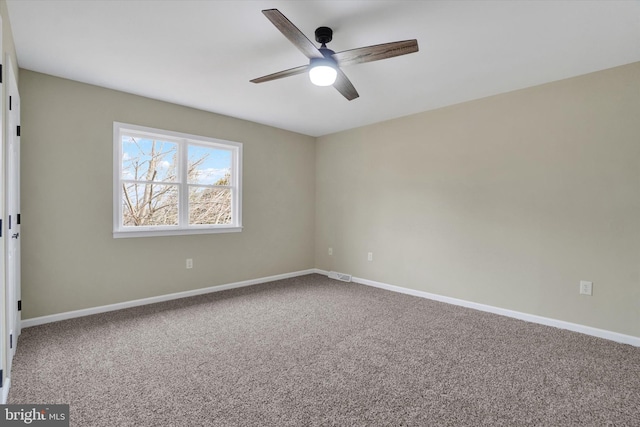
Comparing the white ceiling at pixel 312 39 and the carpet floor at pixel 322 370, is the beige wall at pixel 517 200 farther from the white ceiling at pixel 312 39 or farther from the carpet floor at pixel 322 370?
the carpet floor at pixel 322 370

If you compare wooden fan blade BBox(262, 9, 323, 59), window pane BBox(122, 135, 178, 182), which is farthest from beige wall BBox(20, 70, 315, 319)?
wooden fan blade BBox(262, 9, 323, 59)

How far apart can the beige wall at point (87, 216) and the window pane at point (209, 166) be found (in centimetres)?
24

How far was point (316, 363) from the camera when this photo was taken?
2326 mm

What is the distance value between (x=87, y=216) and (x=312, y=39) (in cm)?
291

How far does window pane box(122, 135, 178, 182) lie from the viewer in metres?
3.65

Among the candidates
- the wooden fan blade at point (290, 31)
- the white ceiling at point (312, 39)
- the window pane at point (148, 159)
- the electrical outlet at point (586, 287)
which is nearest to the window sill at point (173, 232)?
the window pane at point (148, 159)

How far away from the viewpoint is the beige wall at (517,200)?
2812 mm

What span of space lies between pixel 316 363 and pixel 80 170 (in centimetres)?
307

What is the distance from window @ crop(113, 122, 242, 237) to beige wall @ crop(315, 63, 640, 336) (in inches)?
78.9

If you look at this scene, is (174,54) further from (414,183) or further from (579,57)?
(579,57)

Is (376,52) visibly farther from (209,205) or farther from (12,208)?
(209,205)

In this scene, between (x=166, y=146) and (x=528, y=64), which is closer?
(x=528, y=64)

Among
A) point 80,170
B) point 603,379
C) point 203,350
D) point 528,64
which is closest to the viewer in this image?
point 603,379

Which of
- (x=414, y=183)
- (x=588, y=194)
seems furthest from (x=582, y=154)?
(x=414, y=183)
